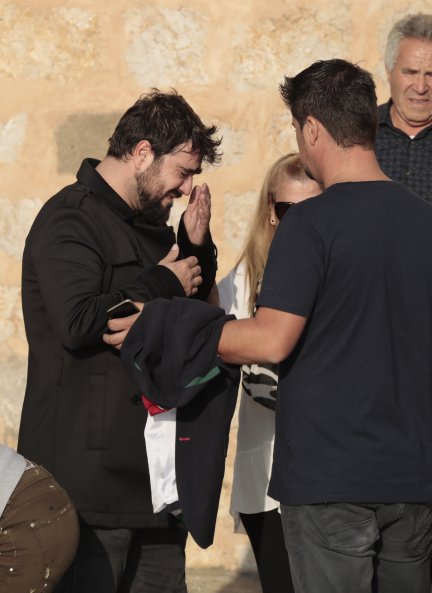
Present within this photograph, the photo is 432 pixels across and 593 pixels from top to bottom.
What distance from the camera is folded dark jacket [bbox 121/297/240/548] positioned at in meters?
2.74

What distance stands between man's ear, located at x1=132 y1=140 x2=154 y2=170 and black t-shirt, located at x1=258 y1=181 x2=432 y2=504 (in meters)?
0.71

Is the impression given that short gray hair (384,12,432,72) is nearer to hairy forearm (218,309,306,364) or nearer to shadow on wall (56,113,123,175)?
shadow on wall (56,113,123,175)

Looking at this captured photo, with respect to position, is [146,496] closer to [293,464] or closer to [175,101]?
[293,464]

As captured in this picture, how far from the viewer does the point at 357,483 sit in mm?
2512

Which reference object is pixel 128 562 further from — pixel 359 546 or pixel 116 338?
pixel 359 546

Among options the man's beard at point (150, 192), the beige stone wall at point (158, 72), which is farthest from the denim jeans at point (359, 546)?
the beige stone wall at point (158, 72)

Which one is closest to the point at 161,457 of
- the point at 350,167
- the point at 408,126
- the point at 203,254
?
the point at 203,254

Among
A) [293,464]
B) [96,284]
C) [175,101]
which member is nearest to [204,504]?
[293,464]

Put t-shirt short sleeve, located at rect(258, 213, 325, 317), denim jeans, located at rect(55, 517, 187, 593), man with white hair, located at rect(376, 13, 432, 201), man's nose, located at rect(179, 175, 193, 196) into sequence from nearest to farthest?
t-shirt short sleeve, located at rect(258, 213, 325, 317) → denim jeans, located at rect(55, 517, 187, 593) → man's nose, located at rect(179, 175, 193, 196) → man with white hair, located at rect(376, 13, 432, 201)

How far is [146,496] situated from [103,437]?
205 millimetres

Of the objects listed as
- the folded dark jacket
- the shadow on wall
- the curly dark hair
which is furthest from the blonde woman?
the shadow on wall

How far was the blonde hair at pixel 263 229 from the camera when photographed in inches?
141

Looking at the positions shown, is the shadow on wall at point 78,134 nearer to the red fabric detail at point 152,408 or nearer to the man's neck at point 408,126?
the man's neck at point 408,126

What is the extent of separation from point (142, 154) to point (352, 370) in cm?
100
